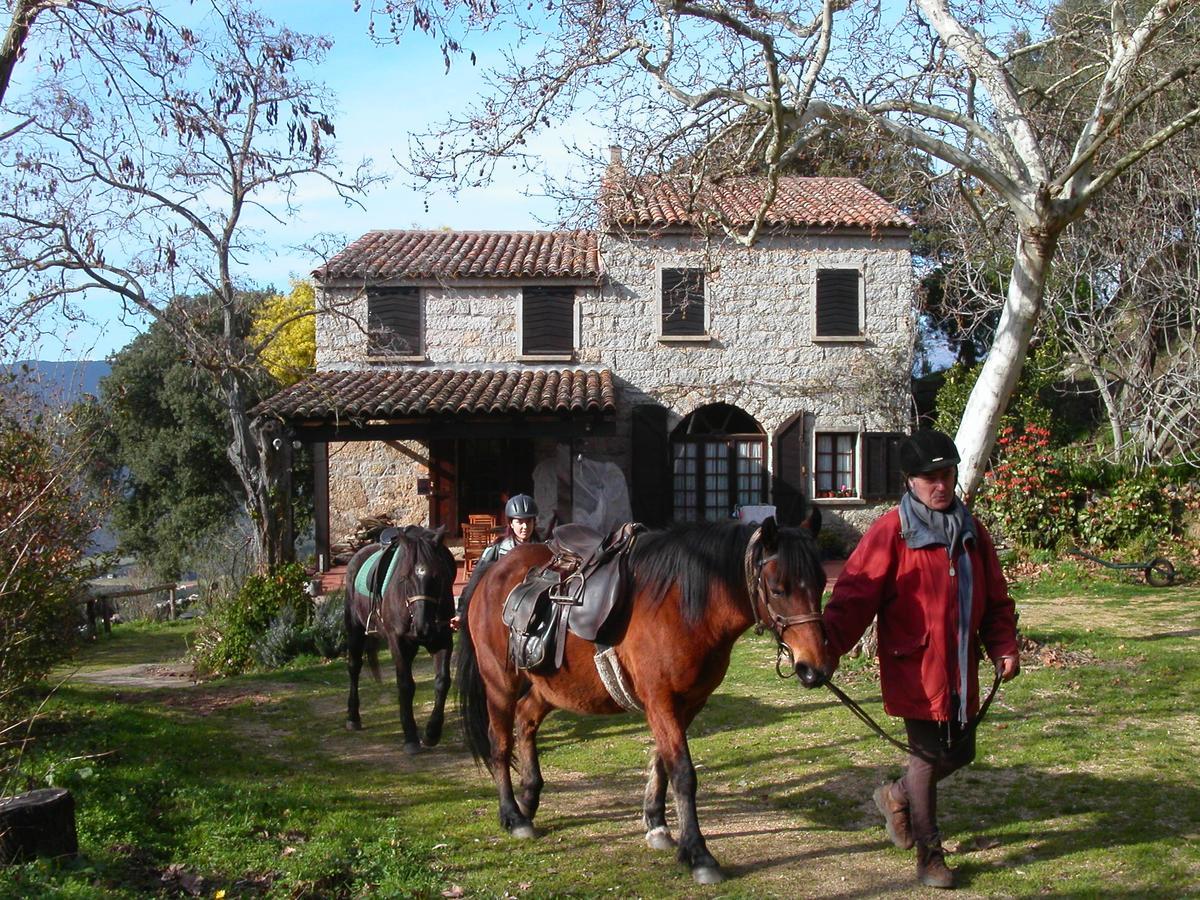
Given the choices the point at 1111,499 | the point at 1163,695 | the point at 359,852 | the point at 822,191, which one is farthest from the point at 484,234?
the point at 359,852

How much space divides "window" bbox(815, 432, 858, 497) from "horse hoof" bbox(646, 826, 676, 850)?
15.8 metres

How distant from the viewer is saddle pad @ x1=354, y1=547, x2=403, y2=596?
790 cm

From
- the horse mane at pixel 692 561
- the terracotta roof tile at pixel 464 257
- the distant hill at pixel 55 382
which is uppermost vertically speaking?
the terracotta roof tile at pixel 464 257

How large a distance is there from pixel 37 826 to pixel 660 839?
2735 mm

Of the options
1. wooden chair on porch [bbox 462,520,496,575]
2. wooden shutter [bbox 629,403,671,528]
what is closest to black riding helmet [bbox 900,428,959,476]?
wooden chair on porch [bbox 462,520,496,575]

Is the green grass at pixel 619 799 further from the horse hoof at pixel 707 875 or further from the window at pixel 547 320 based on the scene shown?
the window at pixel 547 320

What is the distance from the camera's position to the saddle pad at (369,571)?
790cm

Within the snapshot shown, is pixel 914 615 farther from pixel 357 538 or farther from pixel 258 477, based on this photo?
pixel 357 538

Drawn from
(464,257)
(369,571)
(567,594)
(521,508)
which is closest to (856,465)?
(464,257)

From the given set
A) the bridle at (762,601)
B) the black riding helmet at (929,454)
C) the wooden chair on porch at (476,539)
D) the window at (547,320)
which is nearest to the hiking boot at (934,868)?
the bridle at (762,601)

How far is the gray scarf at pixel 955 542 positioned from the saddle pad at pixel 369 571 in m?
4.42

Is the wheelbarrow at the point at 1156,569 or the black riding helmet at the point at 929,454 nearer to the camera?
the black riding helmet at the point at 929,454

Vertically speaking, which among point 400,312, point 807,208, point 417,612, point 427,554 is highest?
point 807,208

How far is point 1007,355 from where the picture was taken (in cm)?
842
